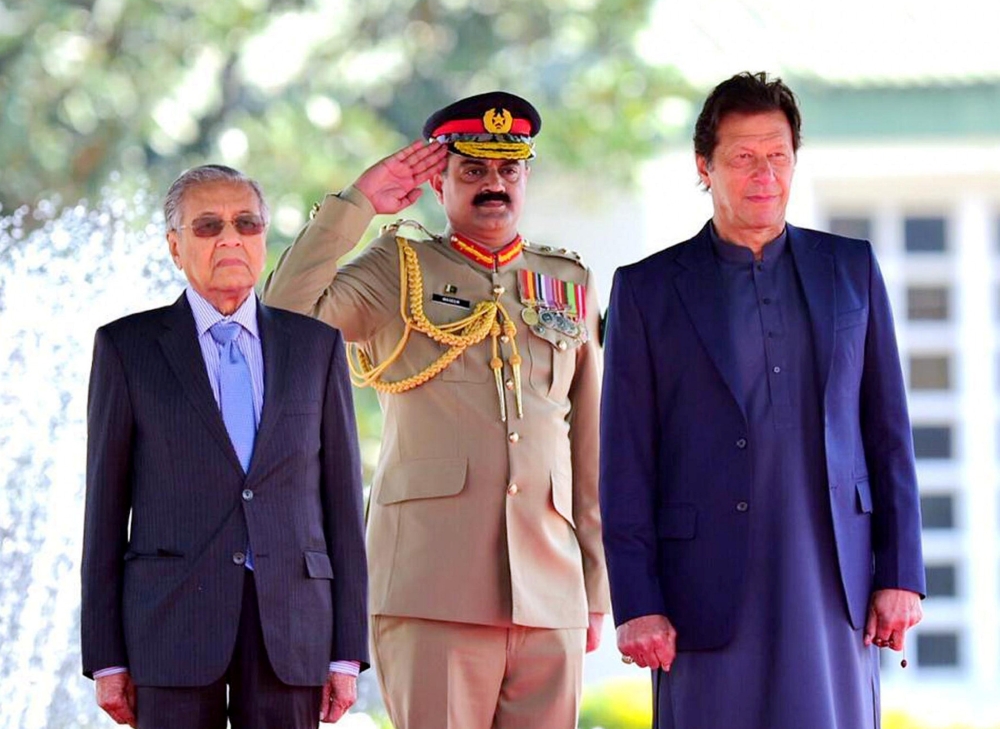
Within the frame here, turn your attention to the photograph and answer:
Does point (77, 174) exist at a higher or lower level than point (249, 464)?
higher

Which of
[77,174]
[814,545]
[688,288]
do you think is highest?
[77,174]

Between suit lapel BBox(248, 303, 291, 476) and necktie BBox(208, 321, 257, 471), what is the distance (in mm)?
25

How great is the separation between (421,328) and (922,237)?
20.1 ft

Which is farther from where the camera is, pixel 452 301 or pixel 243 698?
pixel 452 301

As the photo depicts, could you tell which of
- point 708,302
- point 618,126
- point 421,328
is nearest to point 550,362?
point 421,328

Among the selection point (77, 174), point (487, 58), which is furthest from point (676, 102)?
point (77, 174)

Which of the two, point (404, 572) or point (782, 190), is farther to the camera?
point (404, 572)

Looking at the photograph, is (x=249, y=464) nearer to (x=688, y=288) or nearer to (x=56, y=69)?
(x=688, y=288)

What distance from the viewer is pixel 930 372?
32.8 ft

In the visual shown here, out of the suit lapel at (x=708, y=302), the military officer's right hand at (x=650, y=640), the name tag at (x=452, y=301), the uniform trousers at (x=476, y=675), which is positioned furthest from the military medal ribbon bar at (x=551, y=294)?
the military officer's right hand at (x=650, y=640)

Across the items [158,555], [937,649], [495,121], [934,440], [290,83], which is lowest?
[937,649]

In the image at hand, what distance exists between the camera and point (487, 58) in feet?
32.6

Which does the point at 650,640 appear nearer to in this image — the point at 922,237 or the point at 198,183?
the point at 198,183

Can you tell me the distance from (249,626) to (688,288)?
3.18 ft
